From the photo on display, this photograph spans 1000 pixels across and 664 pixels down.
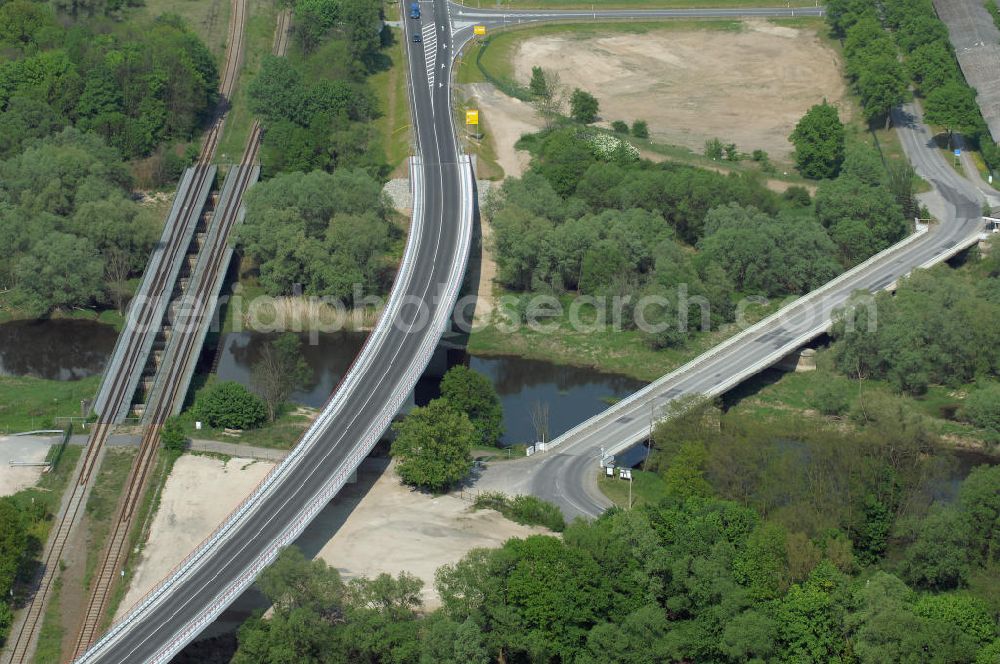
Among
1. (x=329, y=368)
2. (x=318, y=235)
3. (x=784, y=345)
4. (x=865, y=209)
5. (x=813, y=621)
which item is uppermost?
(x=865, y=209)

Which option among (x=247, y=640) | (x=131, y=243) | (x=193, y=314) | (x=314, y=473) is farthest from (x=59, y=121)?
(x=247, y=640)

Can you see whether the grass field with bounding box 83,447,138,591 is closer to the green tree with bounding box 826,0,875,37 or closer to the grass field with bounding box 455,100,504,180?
the grass field with bounding box 455,100,504,180

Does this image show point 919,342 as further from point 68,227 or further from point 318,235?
point 68,227

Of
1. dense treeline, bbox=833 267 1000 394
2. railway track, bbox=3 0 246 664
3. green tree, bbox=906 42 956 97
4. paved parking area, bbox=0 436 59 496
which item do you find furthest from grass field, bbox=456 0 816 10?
paved parking area, bbox=0 436 59 496

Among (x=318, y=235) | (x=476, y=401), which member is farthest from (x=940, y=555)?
(x=318, y=235)

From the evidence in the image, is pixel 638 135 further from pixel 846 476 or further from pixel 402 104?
pixel 846 476

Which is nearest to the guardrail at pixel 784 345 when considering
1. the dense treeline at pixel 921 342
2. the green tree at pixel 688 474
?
the dense treeline at pixel 921 342
